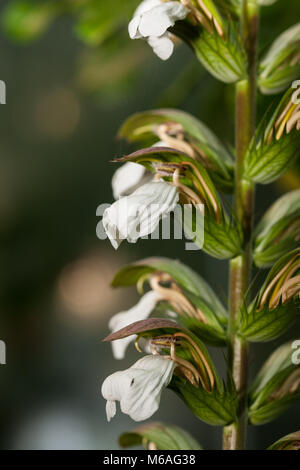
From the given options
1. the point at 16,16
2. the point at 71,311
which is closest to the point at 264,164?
the point at 16,16

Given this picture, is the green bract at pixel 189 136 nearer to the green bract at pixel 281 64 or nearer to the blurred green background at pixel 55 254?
the green bract at pixel 281 64

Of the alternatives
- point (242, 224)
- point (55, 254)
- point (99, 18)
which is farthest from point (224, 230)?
point (55, 254)

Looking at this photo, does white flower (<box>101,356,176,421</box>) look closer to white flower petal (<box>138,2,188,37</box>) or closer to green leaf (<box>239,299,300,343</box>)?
green leaf (<box>239,299,300,343</box>)

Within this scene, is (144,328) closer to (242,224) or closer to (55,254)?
(242,224)

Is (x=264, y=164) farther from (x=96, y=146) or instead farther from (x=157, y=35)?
(x=96, y=146)

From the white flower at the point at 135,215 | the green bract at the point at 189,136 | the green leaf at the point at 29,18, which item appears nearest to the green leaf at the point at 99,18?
the green leaf at the point at 29,18

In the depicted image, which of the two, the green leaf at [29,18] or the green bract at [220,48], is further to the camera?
the green leaf at [29,18]
